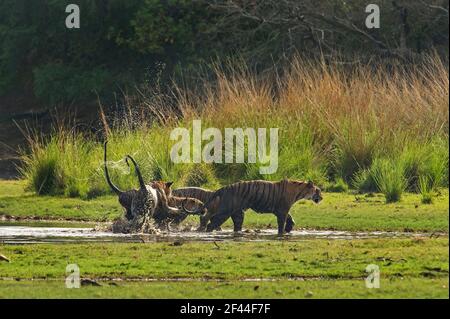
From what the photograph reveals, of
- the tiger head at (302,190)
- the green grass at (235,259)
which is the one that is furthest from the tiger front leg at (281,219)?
the green grass at (235,259)

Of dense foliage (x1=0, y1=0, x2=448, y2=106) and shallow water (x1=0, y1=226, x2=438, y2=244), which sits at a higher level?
dense foliage (x1=0, y1=0, x2=448, y2=106)

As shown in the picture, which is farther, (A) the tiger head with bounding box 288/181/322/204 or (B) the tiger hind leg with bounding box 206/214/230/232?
(A) the tiger head with bounding box 288/181/322/204

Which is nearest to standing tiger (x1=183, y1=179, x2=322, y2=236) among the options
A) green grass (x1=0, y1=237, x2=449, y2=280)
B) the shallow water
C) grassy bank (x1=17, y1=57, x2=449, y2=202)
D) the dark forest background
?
the shallow water

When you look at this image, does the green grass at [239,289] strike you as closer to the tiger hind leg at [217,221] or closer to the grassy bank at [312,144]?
the tiger hind leg at [217,221]

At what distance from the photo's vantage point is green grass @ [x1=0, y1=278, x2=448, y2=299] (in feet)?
37.2

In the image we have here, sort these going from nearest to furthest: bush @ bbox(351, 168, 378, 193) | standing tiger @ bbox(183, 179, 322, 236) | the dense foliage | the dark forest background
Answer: standing tiger @ bbox(183, 179, 322, 236) → bush @ bbox(351, 168, 378, 193) → the dark forest background → the dense foliage

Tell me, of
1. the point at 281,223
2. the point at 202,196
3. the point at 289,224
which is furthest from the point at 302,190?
the point at 202,196

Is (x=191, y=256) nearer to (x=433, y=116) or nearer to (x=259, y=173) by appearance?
(x=259, y=173)

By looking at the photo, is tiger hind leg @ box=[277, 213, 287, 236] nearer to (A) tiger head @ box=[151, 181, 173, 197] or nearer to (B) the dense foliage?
(A) tiger head @ box=[151, 181, 173, 197]

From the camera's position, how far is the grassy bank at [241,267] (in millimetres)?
11617

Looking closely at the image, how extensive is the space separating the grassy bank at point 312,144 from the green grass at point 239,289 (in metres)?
9.34

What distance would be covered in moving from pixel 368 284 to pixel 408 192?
10.2m

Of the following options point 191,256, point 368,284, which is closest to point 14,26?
point 191,256

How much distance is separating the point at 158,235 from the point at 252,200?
1300mm
